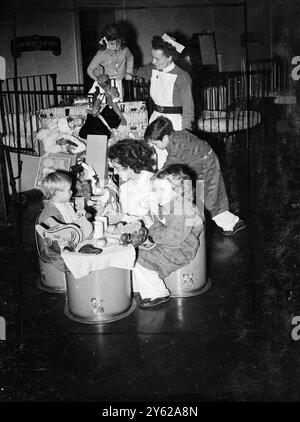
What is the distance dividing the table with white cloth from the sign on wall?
4.82 m

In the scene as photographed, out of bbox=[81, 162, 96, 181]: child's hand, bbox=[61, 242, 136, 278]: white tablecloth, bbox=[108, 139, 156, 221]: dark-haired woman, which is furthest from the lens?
bbox=[81, 162, 96, 181]: child's hand

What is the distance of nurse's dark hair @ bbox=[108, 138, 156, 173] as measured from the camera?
200 inches

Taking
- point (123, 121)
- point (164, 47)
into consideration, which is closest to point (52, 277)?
point (123, 121)

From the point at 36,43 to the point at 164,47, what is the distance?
3.35 meters

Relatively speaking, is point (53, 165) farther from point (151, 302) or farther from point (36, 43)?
point (36, 43)

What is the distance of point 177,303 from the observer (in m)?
4.77

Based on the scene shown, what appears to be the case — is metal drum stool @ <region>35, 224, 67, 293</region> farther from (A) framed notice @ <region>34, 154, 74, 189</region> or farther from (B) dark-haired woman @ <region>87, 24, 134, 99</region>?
(B) dark-haired woman @ <region>87, 24, 134, 99</region>

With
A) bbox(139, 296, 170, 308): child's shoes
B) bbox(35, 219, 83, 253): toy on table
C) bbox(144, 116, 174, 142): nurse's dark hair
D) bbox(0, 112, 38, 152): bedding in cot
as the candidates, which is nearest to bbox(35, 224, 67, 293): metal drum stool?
bbox(35, 219, 83, 253): toy on table

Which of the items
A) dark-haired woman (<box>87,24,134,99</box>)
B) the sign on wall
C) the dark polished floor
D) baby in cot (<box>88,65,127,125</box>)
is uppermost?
the sign on wall

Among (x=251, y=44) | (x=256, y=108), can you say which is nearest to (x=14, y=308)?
(x=256, y=108)

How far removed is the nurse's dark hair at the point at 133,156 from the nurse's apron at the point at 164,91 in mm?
1297

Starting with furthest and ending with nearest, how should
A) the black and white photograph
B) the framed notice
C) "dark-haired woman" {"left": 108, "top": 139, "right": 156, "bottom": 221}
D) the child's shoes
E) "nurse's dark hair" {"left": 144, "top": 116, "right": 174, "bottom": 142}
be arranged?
the framed notice → "nurse's dark hair" {"left": 144, "top": 116, "right": 174, "bottom": 142} → "dark-haired woman" {"left": 108, "top": 139, "right": 156, "bottom": 221} → the child's shoes → the black and white photograph

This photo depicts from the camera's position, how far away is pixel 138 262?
15.0 feet
